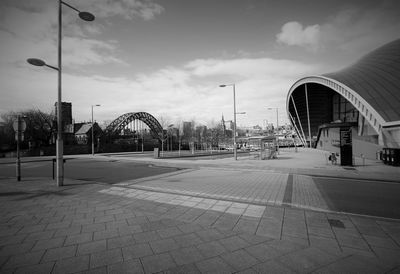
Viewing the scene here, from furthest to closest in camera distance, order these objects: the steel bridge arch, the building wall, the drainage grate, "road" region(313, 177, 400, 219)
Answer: the steel bridge arch < the building wall < "road" region(313, 177, 400, 219) < the drainage grate

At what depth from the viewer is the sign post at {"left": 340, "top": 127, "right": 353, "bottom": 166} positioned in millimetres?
17484

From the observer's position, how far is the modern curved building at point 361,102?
27203mm

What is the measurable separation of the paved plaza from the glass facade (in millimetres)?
58366

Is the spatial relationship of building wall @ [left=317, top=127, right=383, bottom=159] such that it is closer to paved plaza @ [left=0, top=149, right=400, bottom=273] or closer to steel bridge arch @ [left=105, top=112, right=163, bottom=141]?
paved plaza @ [left=0, top=149, right=400, bottom=273]

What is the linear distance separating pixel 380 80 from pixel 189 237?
4400cm

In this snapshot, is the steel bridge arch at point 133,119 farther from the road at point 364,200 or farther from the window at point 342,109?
the road at point 364,200

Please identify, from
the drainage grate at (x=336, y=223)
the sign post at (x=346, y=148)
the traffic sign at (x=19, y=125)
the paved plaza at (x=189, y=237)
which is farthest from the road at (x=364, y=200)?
the traffic sign at (x=19, y=125)

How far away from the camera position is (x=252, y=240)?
4008mm

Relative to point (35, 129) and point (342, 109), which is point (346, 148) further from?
point (35, 129)

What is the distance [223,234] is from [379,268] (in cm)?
257

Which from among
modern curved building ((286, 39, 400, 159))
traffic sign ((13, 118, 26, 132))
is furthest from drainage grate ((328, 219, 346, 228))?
modern curved building ((286, 39, 400, 159))

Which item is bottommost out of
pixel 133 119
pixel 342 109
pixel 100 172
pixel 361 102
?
pixel 100 172

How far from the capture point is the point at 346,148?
18156 millimetres

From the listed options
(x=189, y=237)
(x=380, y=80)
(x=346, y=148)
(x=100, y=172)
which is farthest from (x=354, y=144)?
(x=189, y=237)
